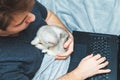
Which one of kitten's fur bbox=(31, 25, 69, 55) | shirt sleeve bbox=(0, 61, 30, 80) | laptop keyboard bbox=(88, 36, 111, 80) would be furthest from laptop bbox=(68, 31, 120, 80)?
shirt sleeve bbox=(0, 61, 30, 80)

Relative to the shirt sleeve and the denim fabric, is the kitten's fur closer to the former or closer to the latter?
the denim fabric

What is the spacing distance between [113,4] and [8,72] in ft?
2.05

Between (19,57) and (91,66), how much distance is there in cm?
30

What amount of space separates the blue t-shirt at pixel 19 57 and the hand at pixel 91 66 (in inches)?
Answer: 6.3

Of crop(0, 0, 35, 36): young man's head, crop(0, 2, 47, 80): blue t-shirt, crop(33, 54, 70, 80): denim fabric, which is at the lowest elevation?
crop(33, 54, 70, 80): denim fabric

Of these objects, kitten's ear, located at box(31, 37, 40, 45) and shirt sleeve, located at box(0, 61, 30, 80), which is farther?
kitten's ear, located at box(31, 37, 40, 45)

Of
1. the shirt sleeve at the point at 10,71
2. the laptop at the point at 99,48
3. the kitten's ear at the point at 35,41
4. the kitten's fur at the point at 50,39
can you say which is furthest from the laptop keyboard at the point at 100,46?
the shirt sleeve at the point at 10,71

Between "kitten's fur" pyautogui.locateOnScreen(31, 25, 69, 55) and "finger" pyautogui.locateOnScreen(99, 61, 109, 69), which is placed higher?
"kitten's fur" pyautogui.locateOnScreen(31, 25, 69, 55)

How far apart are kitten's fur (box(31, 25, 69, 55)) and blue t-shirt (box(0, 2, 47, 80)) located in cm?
3

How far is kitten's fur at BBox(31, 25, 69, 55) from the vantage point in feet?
3.74

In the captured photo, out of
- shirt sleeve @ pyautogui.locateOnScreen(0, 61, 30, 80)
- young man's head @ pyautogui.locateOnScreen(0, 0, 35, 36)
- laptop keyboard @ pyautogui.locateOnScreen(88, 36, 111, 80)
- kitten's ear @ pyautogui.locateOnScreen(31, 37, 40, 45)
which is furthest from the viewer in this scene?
laptop keyboard @ pyautogui.locateOnScreen(88, 36, 111, 80)

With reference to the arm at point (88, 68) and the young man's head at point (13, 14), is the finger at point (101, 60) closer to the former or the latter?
the arm at point (88, 68)

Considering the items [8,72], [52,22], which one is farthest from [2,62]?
[52,22]

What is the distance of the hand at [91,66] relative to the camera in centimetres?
114
